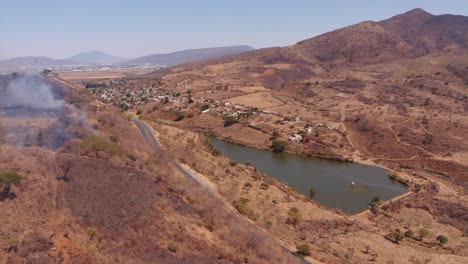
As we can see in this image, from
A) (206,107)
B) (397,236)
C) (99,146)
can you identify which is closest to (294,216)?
(397,236)

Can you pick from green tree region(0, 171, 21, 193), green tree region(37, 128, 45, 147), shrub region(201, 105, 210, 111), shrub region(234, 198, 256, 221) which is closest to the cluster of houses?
shrub region(201, 105, 210, 111)

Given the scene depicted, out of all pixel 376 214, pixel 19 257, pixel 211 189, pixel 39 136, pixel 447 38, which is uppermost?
pixel 447 38

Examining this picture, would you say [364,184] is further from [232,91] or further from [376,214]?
[232,91]

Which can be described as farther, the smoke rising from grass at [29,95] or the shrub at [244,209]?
the smoke rising from grass at [29,95]

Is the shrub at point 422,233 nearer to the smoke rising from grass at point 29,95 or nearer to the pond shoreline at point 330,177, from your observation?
the pond shoreline at point 330,177

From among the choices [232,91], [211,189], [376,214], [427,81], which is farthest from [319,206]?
[427,81]

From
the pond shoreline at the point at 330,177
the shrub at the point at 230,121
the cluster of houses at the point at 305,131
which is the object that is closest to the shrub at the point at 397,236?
the pond shoreline at the point at 330,177

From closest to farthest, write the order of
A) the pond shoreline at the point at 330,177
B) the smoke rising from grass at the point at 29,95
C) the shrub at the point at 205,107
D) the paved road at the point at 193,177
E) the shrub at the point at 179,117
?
the paved road at the point at 193,177 < the pond shoreline at the point at 330,177 < the smoke rising from grass at the point at 29,95 < the shrub at the point at 179,117 < the shrub at the point at 205,107
